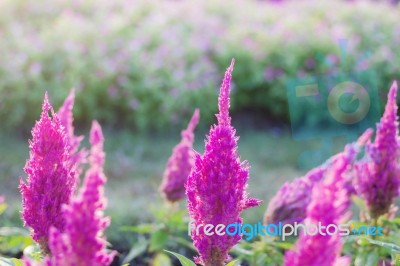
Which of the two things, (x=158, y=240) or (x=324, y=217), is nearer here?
(x=324, y=217)

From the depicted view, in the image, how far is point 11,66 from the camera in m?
7.75

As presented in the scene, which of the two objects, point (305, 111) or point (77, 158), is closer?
point (77, 158)

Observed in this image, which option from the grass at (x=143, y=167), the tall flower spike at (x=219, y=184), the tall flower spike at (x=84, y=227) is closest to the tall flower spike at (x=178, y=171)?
the grass at (x=143, y=167)

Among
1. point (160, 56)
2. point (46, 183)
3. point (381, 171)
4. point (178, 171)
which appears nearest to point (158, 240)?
point (178, 171)

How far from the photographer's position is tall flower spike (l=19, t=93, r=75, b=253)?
6.43ft

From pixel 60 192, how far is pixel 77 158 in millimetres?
688

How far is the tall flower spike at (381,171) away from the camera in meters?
2.57

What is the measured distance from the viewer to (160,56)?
8477 mm

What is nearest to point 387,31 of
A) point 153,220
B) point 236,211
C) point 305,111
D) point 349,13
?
point 349,13

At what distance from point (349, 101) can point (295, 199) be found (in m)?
5.30

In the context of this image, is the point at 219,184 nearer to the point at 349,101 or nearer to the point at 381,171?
the point at 381,171

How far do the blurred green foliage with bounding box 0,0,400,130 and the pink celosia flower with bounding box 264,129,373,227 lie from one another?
5120mm

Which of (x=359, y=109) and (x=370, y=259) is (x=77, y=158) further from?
(x=359, y=109)

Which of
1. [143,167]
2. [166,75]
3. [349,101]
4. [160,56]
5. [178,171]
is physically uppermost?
[160,56]
